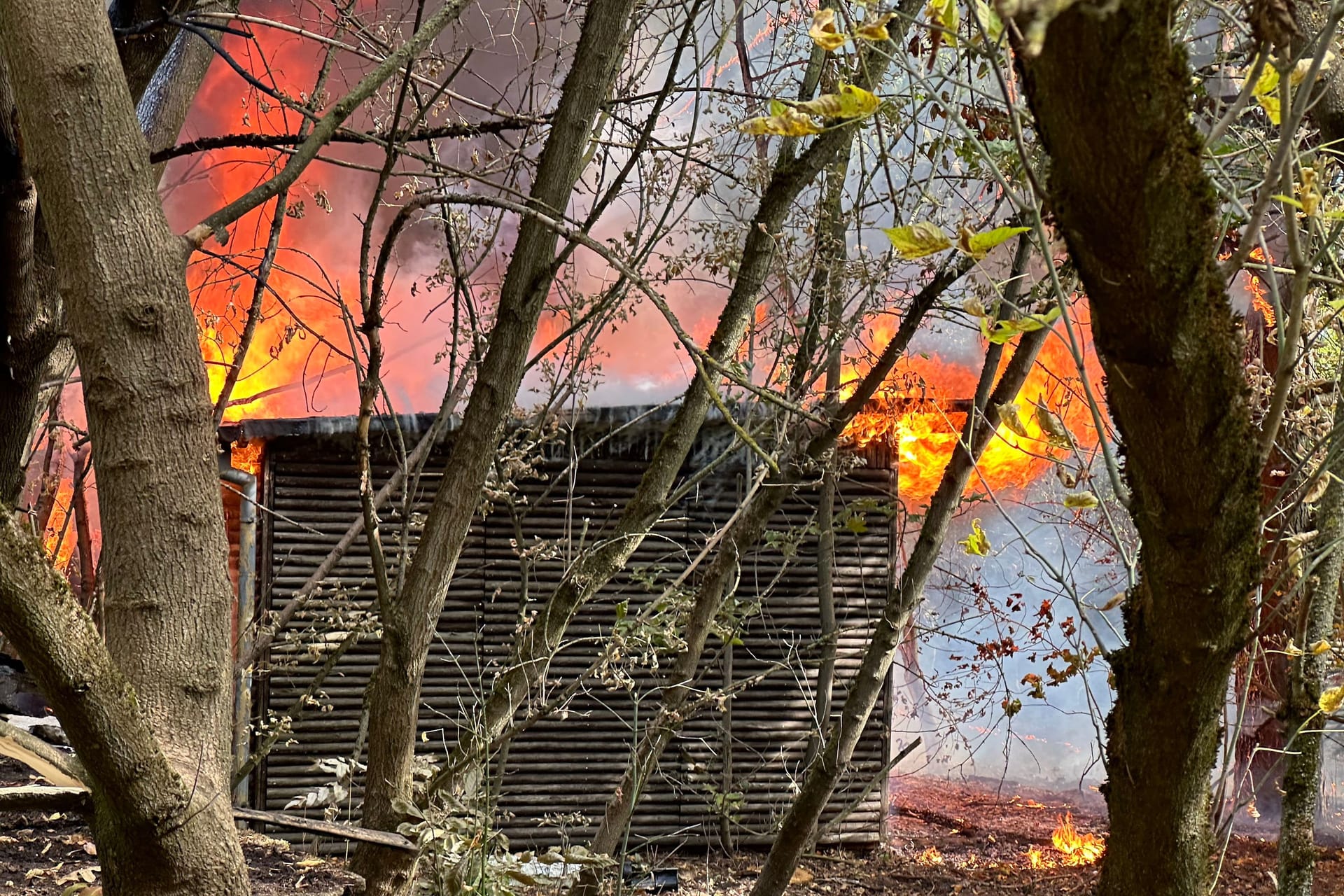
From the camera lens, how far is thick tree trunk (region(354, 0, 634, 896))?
2061 mm

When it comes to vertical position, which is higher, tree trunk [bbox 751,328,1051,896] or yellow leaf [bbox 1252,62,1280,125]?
yellow leaf [bbox 1252,62,1280,125]

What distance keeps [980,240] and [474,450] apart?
4.06 feet

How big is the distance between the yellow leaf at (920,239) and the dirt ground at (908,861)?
133 cm

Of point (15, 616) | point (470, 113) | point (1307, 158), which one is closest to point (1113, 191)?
point (15, 616)

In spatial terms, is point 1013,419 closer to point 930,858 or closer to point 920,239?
point 920,239

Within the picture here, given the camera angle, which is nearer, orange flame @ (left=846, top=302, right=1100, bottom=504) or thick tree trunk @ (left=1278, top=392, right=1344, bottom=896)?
thick tree trunk @ (left=1278, top=392, right=1344, bottom=896)

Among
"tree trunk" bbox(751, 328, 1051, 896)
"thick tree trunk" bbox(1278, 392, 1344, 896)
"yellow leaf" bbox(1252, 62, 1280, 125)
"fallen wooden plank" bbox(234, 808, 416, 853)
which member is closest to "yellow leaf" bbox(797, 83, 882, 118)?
"yellow leaf" bbox(1252, 62, 1280, 125)

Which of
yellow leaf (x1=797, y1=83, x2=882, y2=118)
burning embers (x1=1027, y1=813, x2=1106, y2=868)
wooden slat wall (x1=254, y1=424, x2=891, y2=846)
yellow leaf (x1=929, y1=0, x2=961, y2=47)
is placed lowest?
burning embers (x1=1027, y1=813, x2=1106, y2=868)

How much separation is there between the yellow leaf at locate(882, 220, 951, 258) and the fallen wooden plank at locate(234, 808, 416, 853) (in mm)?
976

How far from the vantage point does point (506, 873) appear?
6.82 ft

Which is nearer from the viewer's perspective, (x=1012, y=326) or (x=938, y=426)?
(x=1012, y=326)

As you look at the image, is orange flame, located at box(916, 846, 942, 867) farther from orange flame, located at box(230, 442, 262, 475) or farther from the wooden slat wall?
orange flame, located at box(230, 442, 262, 475)

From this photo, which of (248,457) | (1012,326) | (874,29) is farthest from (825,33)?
(248,457)

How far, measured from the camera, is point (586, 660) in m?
7.42
